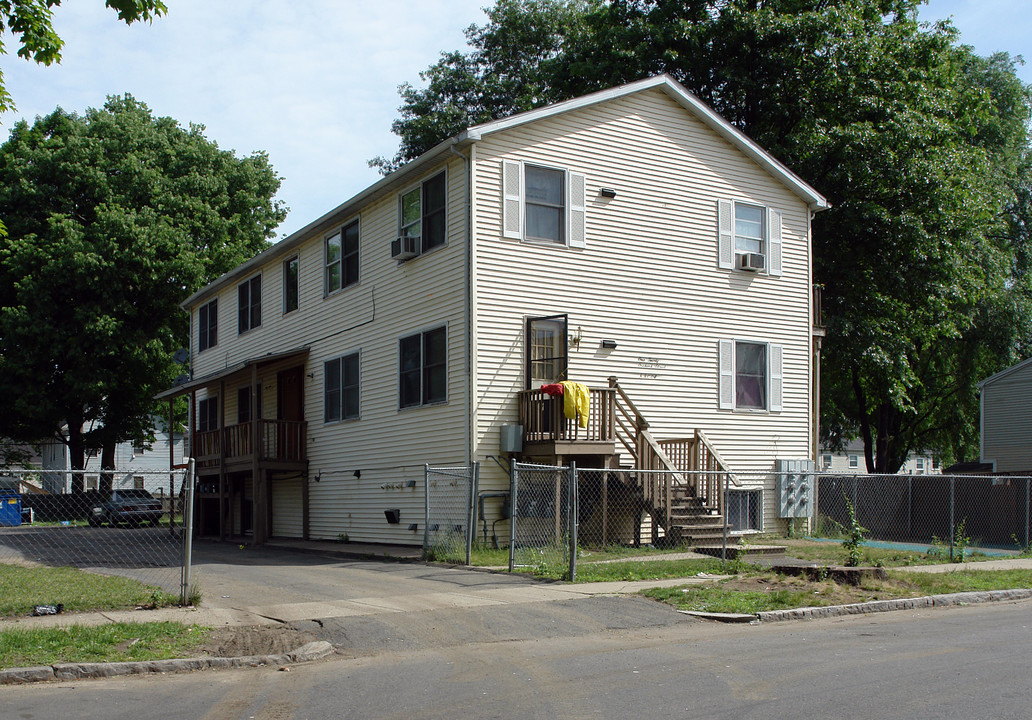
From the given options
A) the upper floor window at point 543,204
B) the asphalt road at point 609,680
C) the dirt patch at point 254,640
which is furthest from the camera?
the upper floor window at point 543,204

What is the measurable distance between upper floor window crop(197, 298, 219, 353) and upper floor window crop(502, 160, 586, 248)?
51.1 ft

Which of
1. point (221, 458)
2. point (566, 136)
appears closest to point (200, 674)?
point (566, 136)

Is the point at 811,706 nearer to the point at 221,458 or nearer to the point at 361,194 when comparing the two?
the point at 361,194

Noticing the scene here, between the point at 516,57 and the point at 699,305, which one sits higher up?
the point at 516,57

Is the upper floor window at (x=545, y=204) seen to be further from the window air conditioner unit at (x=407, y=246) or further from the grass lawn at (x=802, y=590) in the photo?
the grass lawn at (x=802, y=590)

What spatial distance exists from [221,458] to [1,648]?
1723 centimetres

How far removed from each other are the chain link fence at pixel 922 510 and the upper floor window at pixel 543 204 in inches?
306

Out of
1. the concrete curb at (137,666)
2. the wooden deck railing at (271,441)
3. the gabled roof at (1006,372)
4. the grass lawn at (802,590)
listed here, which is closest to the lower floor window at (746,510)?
the grass lawn at (802,590)

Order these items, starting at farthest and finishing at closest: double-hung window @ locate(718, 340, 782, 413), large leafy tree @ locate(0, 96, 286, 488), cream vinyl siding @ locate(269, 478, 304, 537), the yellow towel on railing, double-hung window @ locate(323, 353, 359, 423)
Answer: large leafy tree @ locate(0, 96, 286, 488) → cream vinyl siding @ locate(269, 478, 304, 537) → double-hung window @ locate(323, 353, 359, 423) → double-hung window @ locate(718, 340, 782, 413) → the yellow towel on railing

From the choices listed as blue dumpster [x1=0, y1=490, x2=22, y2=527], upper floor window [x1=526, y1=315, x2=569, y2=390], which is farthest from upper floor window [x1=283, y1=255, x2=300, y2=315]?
blue dumpster [x1=0, y1=490, x2=22, y2=527]

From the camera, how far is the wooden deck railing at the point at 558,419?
1780 cm

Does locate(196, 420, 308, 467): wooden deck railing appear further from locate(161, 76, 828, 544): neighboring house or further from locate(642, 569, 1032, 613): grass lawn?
locate(642, 569, 1032, 613): grass lawn

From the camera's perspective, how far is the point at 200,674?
27.8 feet

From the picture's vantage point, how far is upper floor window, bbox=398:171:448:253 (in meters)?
19.6
